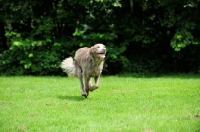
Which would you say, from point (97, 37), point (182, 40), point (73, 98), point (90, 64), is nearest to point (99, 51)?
point (90, 64)

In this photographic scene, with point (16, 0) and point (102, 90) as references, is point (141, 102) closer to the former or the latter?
point (102, 90)

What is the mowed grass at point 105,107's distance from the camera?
8.09m

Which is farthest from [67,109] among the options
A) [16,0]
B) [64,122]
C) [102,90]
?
[16,0]

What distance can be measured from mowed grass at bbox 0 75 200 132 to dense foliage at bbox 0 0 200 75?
3.78 meters

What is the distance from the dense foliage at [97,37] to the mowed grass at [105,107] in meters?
3.78

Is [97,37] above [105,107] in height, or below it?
above

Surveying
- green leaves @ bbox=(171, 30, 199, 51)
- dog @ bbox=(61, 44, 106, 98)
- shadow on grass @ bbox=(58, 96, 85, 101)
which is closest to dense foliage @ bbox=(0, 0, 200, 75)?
green leaves @ bbox=(171, 30, 199, 51)

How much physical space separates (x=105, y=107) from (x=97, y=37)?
8.99 metres

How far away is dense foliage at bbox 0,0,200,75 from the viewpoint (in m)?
18.8

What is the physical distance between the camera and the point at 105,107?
33.1ft

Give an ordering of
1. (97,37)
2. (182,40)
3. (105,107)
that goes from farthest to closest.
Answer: (97,37), (182,40), (105,107)

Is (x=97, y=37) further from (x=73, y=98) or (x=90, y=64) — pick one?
(x=90, y=64)

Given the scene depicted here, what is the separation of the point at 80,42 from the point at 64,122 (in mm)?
10839

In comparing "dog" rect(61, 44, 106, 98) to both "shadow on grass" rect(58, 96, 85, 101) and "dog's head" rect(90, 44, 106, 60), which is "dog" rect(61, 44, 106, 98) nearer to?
"dog's head" rect(90, 44, 106, 60)
